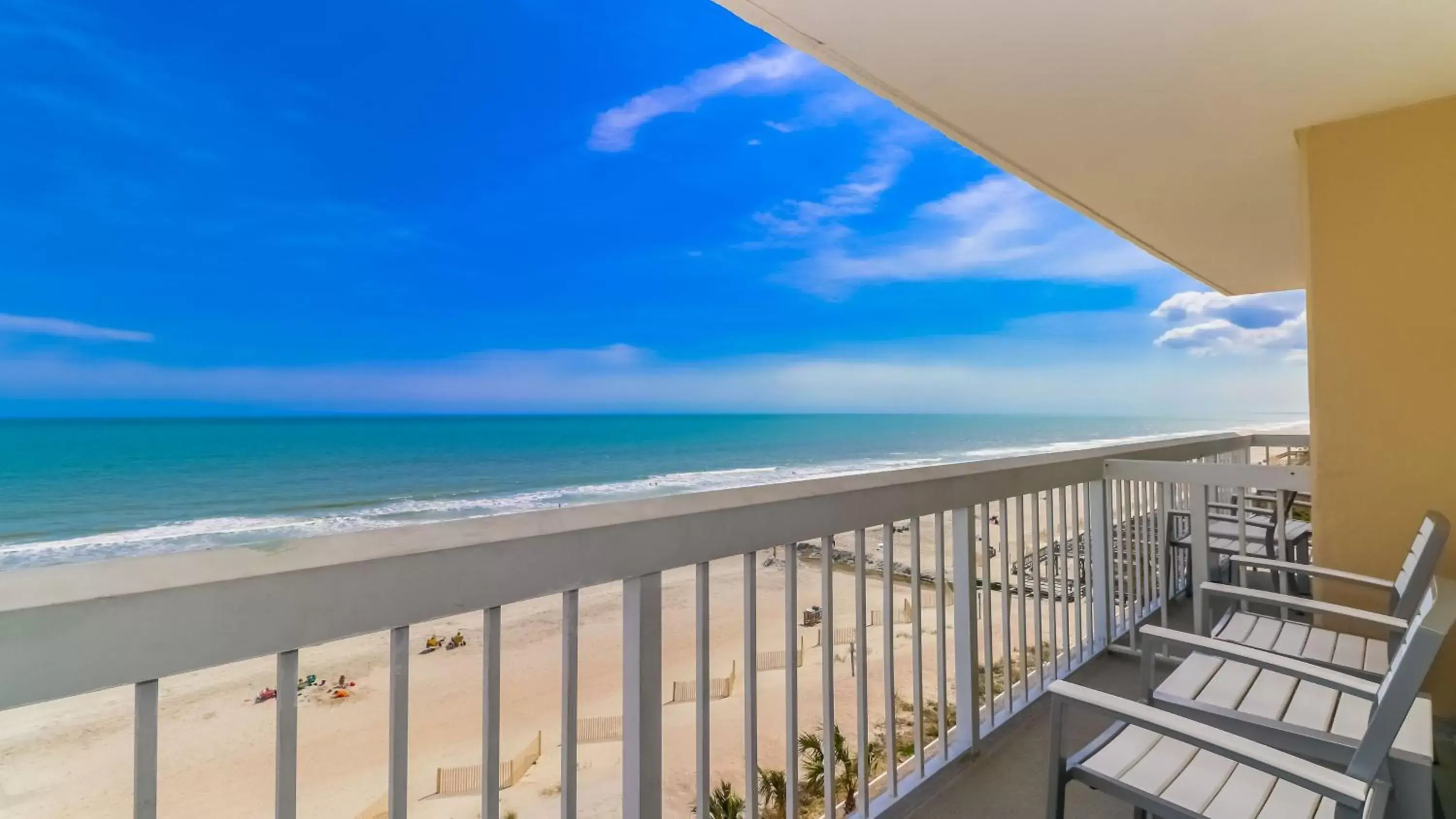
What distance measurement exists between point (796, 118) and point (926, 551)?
16111mm

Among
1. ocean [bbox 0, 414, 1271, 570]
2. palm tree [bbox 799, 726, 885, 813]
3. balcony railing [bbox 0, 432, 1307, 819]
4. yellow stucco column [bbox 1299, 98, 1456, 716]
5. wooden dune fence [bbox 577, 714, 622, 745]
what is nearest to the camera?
balcony railing [bbox 0, 432, 1307, 819]

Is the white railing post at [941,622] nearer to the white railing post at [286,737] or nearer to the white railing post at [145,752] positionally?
the white railing post at [286,737]

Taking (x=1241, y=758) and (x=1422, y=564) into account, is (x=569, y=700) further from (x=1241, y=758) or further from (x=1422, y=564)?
(x=1422, y=564)

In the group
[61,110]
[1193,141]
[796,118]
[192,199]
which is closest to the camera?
[1193,141]

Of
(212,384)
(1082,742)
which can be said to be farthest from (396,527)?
(212,384)

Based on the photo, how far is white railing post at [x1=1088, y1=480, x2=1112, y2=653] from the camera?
114 inches

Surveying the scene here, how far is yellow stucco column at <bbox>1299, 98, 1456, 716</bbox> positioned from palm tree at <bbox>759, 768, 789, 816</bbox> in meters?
3.04

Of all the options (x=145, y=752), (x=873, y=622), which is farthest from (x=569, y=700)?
(x=873, y=622)

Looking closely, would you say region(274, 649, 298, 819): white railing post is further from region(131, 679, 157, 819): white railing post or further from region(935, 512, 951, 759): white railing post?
region(935, 512, 951, 759): white railing post

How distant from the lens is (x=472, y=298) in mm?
19844

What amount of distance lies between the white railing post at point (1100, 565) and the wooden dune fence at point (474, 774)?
8.90ft

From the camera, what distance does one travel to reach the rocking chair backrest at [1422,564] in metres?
1.70

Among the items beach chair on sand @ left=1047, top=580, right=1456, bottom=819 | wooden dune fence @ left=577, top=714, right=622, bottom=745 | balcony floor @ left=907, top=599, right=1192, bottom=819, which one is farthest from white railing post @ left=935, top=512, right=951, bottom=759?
wooden dune fence @ left=577, top=714, right=622, bottom=745

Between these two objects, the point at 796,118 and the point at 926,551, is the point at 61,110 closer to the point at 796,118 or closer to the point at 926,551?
the point at 926,551
